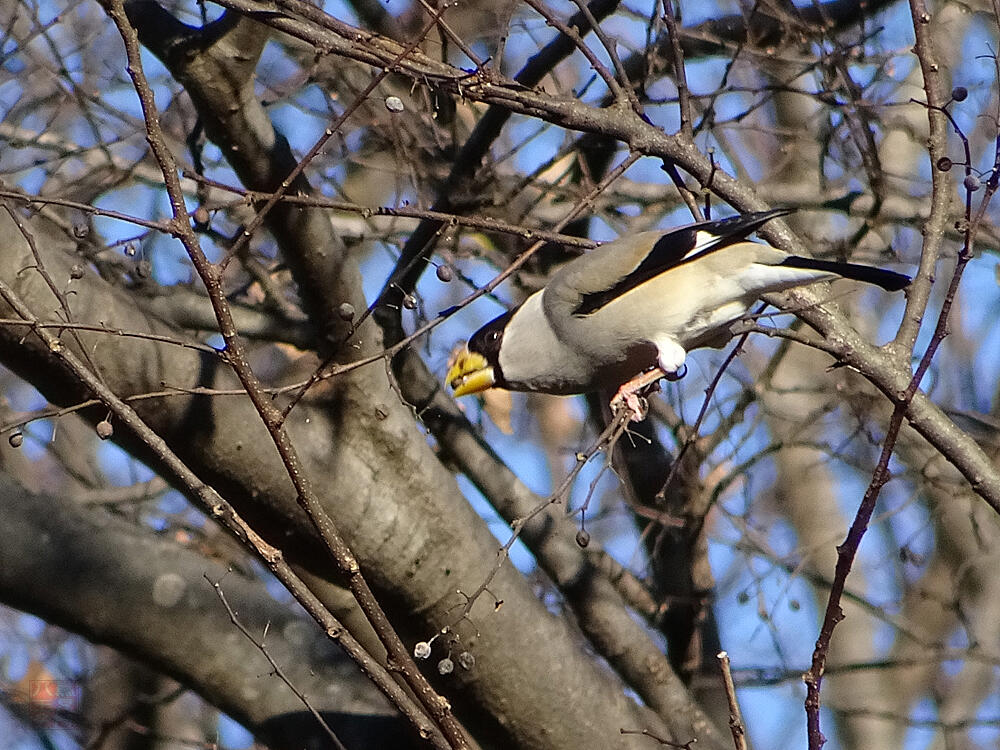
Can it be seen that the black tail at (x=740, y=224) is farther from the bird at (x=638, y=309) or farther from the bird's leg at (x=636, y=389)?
the bird's leg at (x=636, y=389)

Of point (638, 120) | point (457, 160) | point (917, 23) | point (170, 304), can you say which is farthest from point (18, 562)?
point (917, 23)

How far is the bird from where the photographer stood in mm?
3982

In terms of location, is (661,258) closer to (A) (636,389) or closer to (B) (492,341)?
(A) (636,389)

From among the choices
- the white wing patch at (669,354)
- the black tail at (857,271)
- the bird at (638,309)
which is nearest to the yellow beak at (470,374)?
the bird at (638,309)

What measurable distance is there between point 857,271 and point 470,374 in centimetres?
149

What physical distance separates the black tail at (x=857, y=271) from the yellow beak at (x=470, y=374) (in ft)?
3.93

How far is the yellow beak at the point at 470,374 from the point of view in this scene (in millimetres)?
4445

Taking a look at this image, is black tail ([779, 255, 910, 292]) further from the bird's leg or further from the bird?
the bird's leg

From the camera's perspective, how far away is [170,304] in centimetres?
479

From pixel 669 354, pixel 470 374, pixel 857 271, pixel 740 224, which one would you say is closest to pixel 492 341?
pixel 470 374

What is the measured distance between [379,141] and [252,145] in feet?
5.48

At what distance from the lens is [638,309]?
4.06 metres

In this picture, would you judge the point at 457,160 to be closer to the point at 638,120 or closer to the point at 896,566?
the point at 638,120

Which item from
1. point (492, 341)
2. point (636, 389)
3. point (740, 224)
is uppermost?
point (740, 224)
